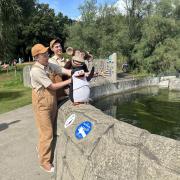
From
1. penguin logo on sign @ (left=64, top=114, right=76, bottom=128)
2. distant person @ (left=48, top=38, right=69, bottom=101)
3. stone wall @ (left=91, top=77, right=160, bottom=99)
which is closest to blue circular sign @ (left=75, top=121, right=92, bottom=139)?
penguin logo on sign @ (left=64, top=114, right=76, bottom=128)

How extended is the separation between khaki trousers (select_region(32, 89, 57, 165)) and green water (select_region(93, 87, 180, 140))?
9.57 meters

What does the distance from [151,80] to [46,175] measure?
27.0m

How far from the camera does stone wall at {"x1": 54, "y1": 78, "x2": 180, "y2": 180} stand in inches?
107

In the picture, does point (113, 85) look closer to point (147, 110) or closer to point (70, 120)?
point (147, 110)

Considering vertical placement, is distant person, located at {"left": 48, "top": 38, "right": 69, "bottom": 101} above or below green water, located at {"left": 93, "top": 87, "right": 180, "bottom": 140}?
above

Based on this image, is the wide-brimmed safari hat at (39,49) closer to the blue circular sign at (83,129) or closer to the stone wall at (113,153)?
the stone wall at (113,153)

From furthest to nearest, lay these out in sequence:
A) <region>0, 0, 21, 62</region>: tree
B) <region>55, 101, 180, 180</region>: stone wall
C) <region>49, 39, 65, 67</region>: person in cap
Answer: <region>0, 0, 21, 62</region>: tree < <region>49, 39, 65, 67</region>: person in cap < <region>55, 101, 180, 180</region>: stone wall

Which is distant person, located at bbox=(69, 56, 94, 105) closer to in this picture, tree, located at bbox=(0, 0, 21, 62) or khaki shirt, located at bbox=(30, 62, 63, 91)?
khaki shirt, located at bbox=(30, 62, 63, 91)

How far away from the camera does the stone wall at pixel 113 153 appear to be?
8.93 feet

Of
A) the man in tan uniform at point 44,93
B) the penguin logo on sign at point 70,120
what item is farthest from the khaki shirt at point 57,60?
the penguin logo on sign at point 70,120

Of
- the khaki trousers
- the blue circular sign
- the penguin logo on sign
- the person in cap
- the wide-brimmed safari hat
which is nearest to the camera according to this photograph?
the blue circular sign

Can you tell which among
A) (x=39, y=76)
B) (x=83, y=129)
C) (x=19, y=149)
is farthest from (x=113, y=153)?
(x=19, y=149)

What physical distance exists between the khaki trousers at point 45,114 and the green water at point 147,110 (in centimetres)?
957

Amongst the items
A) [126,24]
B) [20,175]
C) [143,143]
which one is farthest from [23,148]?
[126,24]
